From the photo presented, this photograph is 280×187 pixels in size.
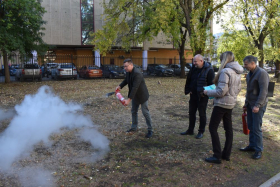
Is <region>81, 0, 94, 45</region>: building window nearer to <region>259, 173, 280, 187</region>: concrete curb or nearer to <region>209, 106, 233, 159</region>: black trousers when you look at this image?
<region>209, 106, 233, 159</region>: black trousers

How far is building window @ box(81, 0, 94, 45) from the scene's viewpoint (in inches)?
1259

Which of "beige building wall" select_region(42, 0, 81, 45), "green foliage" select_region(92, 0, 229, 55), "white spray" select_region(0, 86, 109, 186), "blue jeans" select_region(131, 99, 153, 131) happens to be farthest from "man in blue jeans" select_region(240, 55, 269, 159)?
"beige building wall" select_region(42, 0, 81, 45)

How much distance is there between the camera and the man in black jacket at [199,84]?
524 centimetres

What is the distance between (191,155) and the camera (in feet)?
15.5

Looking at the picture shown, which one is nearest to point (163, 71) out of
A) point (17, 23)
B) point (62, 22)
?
point (17, 23)

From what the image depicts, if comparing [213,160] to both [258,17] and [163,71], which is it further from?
[163,71]

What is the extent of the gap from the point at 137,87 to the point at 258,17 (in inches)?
629

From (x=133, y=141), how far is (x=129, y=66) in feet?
5.72

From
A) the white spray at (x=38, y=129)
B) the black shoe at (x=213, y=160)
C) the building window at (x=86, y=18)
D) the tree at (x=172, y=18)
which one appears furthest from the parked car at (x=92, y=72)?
the black shoe at (x=213, y=160)

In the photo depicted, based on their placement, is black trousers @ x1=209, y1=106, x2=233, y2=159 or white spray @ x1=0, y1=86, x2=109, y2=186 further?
white spray @ x1=0, y1=86, x2=109, y2=186

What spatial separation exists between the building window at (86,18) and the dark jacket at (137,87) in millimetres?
28167

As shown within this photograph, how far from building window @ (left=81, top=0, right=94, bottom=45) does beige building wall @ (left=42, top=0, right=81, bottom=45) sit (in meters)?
0.55

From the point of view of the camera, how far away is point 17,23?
643 inches

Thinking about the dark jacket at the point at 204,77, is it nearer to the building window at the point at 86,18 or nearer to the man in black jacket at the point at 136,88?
the man in black jacket at the point at 136,88
